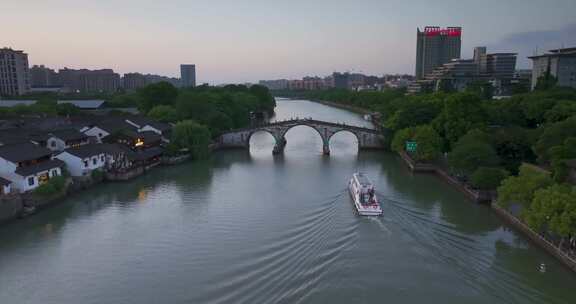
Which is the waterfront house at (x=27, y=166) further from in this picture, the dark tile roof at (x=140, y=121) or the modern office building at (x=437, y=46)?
the modern office building at (x=437, y=46)

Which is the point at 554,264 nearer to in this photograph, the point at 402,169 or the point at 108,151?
the point at 402,169

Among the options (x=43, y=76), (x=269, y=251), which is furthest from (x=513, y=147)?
(x=43, y=76)

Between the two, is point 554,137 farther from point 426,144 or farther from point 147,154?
point 147,154

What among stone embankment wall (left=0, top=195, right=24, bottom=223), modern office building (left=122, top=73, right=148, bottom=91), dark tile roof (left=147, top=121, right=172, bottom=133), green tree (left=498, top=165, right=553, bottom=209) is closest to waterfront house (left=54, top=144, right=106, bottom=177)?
stone embankment wall (left=0, top=195, right=24, bottom=223)

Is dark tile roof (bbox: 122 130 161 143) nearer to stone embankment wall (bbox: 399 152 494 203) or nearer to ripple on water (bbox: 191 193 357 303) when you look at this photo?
ripple on water (bbox: 191 193 357 303)

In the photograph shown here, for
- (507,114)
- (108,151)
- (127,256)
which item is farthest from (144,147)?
(507,114)

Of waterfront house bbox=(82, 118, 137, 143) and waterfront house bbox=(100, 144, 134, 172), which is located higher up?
waterfront house bbox=(82, 118, 137, 143)
